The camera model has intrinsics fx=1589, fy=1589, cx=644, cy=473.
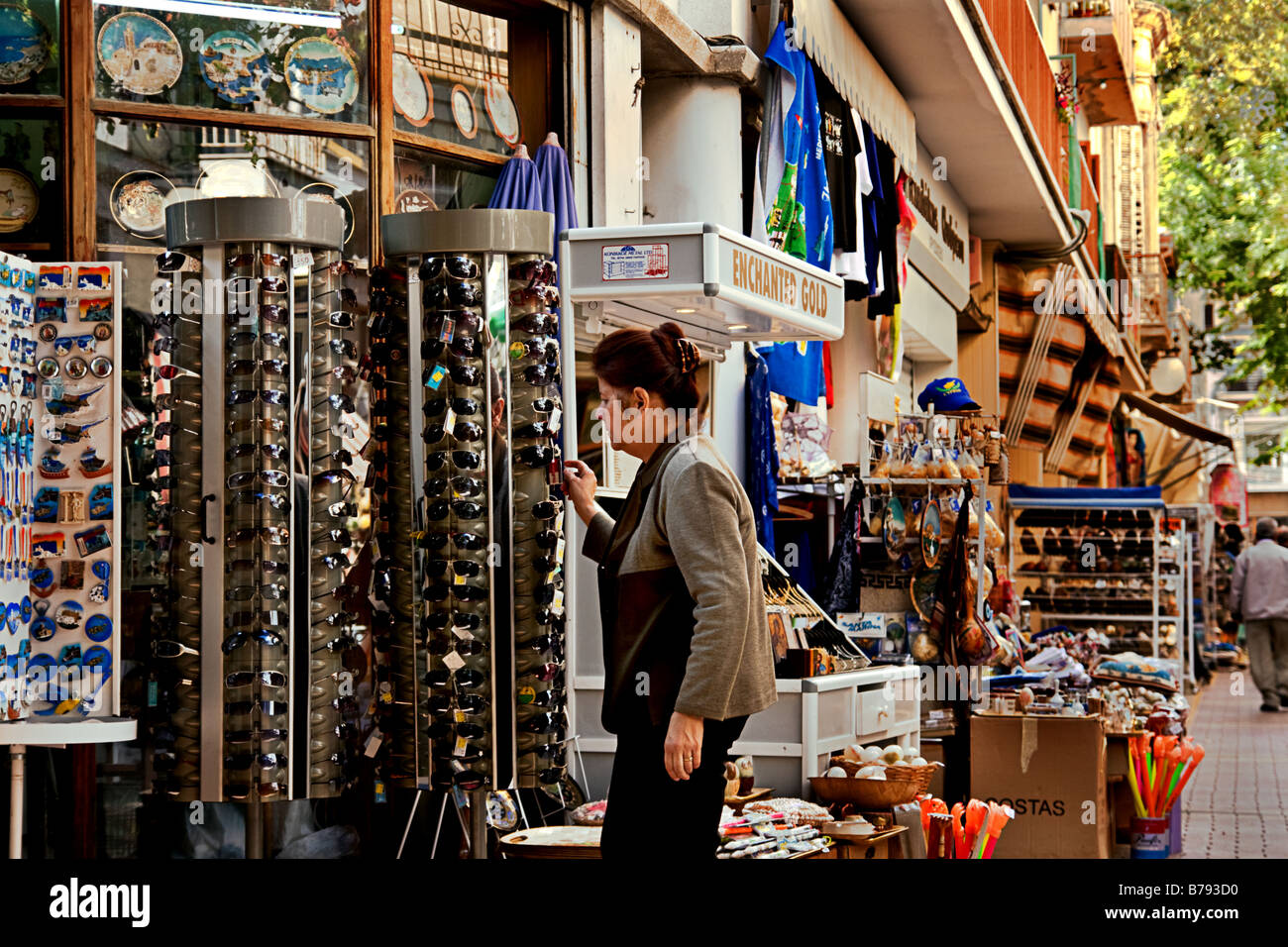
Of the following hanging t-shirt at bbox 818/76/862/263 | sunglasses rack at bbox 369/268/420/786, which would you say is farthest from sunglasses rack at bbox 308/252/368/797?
hanging t-shirt at bbox 818/76/862/263

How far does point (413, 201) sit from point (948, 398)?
4073 mm

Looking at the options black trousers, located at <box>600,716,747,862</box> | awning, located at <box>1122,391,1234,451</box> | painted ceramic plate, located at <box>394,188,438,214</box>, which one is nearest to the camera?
black trousers, located at <box>600,716,747,862</box>

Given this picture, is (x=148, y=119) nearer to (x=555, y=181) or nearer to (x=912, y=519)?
(x=555, y=181)

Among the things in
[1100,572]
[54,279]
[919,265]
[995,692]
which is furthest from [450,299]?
[1100,572]

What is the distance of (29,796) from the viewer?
5.54 meters

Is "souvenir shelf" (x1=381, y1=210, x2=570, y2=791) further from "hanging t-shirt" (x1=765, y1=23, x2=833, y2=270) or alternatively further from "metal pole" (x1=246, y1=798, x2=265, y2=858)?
"hanging t-shirt" (x1=765, y1=23, x2=833, y2=270)

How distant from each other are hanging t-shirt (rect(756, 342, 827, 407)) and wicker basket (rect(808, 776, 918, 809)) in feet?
12.0

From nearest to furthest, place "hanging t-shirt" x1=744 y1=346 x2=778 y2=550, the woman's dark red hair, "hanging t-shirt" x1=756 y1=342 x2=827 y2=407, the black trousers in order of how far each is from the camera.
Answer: the black trousers
the woman's dark red hair
"hanging t-shirt" x1=744 y1=346 x2=778 y2=550
"hanging t-shirt" x1=756 y1=342 x2=827 y2=407

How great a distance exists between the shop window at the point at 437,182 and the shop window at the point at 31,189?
1332 millimetres

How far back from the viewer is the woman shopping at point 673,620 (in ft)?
12.3

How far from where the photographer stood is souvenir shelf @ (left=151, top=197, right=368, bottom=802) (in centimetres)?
505

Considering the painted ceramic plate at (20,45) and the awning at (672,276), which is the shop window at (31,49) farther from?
the awning at (672,276)

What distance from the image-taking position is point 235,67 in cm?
→ 623
